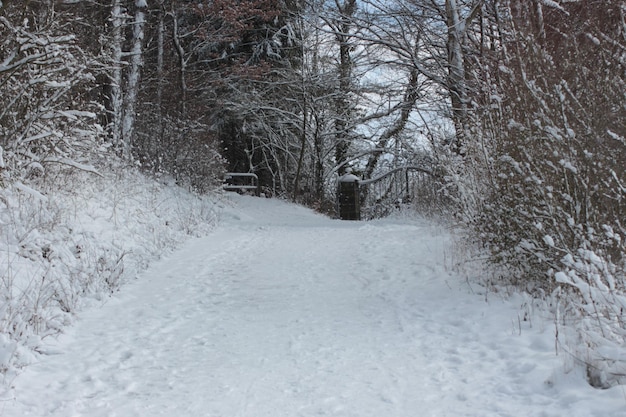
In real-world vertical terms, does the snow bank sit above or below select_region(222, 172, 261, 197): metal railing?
below

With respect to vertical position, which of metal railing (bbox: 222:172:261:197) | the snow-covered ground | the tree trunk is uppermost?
the tree trunk

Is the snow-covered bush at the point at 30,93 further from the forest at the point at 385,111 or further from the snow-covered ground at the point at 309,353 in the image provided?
the snow-covered ground at the point at 309,353

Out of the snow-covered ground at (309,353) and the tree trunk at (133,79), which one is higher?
the tree trunk at (133,79)

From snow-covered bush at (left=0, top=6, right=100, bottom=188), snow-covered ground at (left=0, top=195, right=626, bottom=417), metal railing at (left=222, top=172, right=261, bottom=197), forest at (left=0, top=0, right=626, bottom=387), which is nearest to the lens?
snow-covered ground at (left=0, top=195, right=626, bottom=417)

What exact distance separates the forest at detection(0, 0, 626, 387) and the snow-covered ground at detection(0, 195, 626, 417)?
1.37ft

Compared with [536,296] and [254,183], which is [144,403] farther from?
[254,183]

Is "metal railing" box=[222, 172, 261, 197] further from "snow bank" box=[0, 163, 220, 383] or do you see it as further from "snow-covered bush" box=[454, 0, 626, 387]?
"snow-covered bush" box=[454, 0, 626, 387]

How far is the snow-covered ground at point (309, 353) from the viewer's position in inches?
115

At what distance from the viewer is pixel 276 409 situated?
291 centimetres

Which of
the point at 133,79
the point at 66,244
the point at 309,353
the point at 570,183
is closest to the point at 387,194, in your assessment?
the point at 133,79

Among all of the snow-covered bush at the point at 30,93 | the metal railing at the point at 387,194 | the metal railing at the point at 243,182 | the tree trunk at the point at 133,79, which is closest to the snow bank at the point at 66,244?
the snow-covered bush at the point at 30,93

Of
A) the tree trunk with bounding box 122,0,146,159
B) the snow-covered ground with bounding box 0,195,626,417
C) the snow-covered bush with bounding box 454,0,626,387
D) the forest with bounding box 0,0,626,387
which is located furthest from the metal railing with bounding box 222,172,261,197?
the snow-covered bush with bounding box 454,0,626,387

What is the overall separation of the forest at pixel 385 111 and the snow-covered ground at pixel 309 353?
1.37 feet

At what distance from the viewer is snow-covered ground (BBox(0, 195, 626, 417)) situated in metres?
2.92
